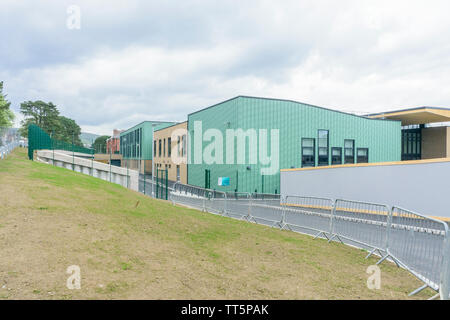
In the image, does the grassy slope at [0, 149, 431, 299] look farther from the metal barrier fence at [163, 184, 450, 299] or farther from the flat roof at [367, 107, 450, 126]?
the flat roof at [367, 107, 450, 126]

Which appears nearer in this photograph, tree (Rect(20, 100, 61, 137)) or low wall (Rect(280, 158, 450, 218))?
low wall (Rect(280, 158, 450, 218))

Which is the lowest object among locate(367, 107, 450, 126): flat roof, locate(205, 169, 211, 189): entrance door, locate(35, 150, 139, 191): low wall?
locate(205, 169, 211, 189): entrance door

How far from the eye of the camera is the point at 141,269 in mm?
5129

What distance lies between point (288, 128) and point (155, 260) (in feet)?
83.2

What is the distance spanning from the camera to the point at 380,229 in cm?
740

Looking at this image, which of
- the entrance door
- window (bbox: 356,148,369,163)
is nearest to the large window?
window (bbox: 356,148,369,163)

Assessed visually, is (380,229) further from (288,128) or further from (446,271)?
(288,128)

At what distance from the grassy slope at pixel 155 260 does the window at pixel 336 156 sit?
23.7 meters

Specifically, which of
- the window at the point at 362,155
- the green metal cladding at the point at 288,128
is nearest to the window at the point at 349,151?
the green metal cladding at the point at 288,128

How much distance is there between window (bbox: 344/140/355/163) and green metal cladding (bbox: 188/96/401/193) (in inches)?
16.7

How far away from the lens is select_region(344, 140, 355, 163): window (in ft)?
102

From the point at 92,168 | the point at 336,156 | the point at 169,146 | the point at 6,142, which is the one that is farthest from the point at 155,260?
the point at 169,146

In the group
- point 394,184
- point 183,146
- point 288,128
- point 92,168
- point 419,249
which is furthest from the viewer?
point 183,146
